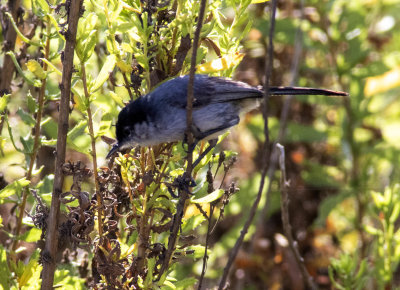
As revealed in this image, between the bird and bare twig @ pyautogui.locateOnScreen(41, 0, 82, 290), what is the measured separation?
305 millimetres

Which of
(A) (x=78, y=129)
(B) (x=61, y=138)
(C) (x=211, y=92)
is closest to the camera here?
(B) (x=61, y=138)

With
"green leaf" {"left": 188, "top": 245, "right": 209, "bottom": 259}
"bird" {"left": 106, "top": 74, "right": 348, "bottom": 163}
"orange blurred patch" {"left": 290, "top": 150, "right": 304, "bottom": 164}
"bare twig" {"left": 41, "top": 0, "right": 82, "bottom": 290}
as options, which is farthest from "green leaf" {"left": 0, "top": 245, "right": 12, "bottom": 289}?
"orange blurred patch" {"left": 290, "top": 150, "right": 304, "bottom": 164}

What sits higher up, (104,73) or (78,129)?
(104,73)

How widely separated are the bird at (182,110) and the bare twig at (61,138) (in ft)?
1.00

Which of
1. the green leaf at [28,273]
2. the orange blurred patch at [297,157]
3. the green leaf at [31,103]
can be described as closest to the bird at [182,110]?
the green leaf at [31,103]

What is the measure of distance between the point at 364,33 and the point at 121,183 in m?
2.38

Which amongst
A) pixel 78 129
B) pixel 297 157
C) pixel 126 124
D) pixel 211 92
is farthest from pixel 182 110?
pixel 297 157

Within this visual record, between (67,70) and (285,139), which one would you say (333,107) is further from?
(67,70)

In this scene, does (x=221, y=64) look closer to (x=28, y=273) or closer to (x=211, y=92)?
(x=211, y=92)

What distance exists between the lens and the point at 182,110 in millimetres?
2350

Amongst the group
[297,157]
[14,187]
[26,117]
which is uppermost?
[26,117]

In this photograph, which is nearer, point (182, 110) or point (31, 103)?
point (31, 103)

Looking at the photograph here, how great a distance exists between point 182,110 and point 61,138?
2.30ft

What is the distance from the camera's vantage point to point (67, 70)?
68.3 inches
